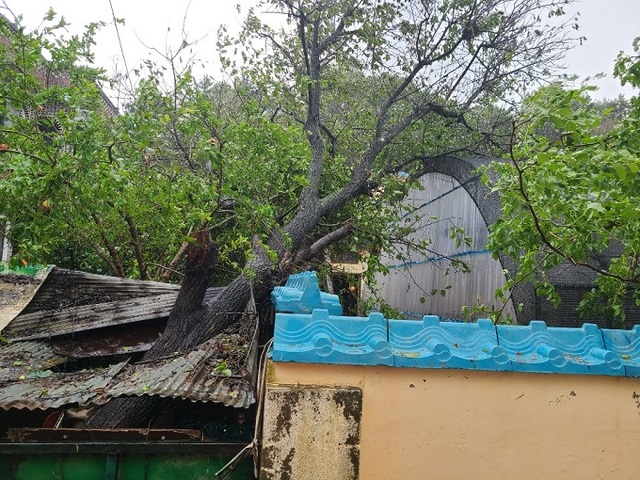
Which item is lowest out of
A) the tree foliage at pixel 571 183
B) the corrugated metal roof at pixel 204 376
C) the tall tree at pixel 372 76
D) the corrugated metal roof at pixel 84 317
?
the corrugated metal roof at pixel 204 376

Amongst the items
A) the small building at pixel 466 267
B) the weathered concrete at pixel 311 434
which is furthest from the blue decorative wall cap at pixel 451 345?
the small building at pixel 466 267

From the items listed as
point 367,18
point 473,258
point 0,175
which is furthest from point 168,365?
point 367,18

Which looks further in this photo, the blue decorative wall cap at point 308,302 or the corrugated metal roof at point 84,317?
the corrugated metal roof at point 84,317

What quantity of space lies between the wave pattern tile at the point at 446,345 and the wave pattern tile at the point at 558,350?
0.12m

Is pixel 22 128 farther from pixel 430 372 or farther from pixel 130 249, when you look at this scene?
pixel 130 249

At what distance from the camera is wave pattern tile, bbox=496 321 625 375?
321cm

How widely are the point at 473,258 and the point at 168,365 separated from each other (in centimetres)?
528

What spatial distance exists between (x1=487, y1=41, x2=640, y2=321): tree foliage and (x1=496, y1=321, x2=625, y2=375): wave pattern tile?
58 cm

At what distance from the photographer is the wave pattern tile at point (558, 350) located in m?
3.21

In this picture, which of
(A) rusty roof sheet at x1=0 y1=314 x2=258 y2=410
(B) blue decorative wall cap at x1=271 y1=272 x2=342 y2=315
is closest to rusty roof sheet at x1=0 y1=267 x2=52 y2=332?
(A) rusty roof sheet at x1=0 y1=314 x2=258 y2=410

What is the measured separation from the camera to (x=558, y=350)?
3.24 metres

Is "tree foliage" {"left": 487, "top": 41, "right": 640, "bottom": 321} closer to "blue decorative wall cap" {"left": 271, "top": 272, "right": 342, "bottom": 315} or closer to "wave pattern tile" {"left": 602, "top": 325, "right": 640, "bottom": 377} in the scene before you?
"wave pattern tile" {"left": 602, "top": 325, "right": 640, "bottom": 377}

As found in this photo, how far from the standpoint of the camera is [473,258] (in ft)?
26.3

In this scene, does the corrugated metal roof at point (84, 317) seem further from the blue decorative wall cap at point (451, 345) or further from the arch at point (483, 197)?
the arch at point (483, 197)
